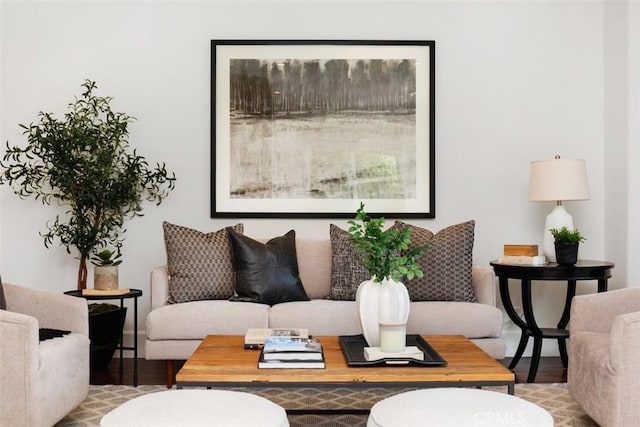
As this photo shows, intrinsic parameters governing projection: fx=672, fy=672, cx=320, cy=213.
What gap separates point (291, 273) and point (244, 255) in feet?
1.04

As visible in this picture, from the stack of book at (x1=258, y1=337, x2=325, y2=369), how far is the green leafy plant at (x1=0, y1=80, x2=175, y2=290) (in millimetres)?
2157

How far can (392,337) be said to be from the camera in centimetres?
275

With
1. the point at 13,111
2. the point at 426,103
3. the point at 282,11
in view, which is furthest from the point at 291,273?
the point at 13,111

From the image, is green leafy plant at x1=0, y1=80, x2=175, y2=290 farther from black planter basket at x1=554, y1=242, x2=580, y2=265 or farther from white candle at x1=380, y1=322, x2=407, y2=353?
black planter basket at x1=554, y1=242, x2=580, y2=265

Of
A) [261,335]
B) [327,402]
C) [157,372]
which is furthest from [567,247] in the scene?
[157,372]

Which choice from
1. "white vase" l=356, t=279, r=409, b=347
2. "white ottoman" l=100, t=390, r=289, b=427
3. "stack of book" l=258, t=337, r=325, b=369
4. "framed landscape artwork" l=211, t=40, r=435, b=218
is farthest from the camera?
"framed landscape artwork" l=211, t=40, r=435, b=218

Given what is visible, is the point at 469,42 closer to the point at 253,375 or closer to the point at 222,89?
the point at 222,89

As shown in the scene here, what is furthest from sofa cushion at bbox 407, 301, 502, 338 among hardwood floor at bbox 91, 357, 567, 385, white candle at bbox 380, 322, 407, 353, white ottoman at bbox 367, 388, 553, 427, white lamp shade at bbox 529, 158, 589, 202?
white ottoman at bbox 367, 388, 553, 427

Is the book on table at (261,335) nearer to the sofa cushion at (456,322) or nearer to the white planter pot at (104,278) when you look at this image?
the sofa cushion at (456,322)

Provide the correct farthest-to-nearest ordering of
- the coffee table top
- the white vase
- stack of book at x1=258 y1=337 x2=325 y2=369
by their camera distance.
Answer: the white vase
stack of book at x1=258 y1=337 x2=325 y2=369
the coffee table top

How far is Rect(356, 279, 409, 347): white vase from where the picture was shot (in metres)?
2.87

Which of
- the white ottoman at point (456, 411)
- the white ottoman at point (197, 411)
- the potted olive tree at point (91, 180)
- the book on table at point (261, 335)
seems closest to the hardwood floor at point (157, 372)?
the potted olive tree at point (91, 180)

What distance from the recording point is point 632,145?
464 centimetres

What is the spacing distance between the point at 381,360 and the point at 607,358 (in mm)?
1042
